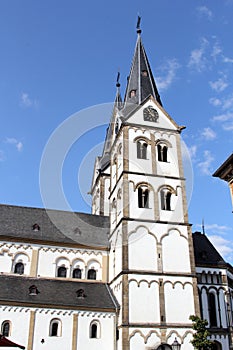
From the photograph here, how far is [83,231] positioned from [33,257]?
5257 millimetres

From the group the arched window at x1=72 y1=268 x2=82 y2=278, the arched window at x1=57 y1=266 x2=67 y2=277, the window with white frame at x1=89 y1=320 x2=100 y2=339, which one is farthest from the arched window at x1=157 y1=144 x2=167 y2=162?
the window with white frame at x1=89 y1=320 x2=100 y2=339

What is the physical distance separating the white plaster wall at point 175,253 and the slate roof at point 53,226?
236 inches

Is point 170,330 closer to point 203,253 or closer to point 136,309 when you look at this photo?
point 136,309

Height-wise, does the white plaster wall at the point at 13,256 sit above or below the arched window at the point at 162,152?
below

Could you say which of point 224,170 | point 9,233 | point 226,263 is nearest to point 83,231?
point 9,233

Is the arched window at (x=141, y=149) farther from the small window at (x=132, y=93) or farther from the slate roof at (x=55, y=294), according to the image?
the slate roof at (x=55, y=294)

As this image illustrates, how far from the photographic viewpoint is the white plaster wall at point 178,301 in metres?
26.9

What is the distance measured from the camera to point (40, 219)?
34.2 meters

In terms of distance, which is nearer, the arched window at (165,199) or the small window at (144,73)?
the arched window at (165,199)

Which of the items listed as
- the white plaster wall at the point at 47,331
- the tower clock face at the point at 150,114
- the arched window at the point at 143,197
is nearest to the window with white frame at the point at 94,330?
the white plaster wall at the point at 47,331

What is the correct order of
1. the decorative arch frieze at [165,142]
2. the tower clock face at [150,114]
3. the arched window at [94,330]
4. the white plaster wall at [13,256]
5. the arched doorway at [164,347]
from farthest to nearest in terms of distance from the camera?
the tower clock face at [150,114]
the decorative arch frieze at [165,142]
the white plaster wall at [13,256]
the arched window at [94,330]
the arched doorway at [164,347]

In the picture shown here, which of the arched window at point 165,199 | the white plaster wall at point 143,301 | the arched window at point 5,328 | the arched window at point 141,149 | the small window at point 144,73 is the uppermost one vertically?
the small window at point 144,73

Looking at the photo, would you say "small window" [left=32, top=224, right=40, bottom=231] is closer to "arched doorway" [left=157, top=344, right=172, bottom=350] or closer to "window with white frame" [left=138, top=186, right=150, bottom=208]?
"window with white frame" [left=138, top=186, right=150, bottom=208]

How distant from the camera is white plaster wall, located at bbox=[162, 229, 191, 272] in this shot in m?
28.8
